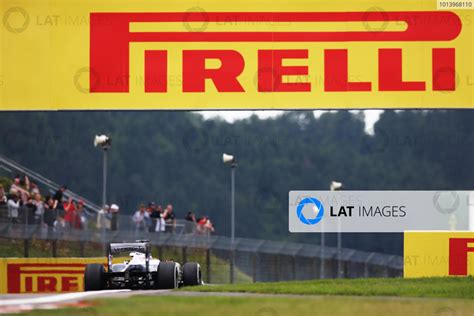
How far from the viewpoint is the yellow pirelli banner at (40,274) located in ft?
97.0

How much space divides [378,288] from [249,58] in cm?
579

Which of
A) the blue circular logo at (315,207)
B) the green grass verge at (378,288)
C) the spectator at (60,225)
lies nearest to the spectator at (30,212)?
the spectator at (60,225)

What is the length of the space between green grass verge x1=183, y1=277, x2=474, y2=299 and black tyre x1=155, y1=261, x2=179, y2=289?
102 centimetres

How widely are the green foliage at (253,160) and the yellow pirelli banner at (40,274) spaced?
40001 millimetres

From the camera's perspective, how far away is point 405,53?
2688 cm

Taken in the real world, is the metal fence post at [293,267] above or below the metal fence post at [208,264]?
below

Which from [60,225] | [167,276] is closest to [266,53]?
[167,276]

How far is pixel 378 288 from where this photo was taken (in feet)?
77.0

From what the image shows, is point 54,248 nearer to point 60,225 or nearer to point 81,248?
point 60,225

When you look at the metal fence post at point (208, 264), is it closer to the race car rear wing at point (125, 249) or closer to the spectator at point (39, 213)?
the spectator at point (39, 213)

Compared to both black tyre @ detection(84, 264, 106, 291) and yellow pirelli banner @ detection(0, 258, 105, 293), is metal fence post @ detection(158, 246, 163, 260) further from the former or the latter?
black tyre @ detection(84, 264, 106, 291)

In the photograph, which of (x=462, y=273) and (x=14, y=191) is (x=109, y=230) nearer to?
(x=14, y=191)

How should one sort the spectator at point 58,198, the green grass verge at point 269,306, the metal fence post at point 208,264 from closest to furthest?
the green grass verge at point 269,306
the spectator at point 58,198
the metal fence post at point 208,264

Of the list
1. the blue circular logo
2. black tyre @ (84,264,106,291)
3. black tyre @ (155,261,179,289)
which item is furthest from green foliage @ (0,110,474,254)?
black tyre @ (155,261,179,289)
